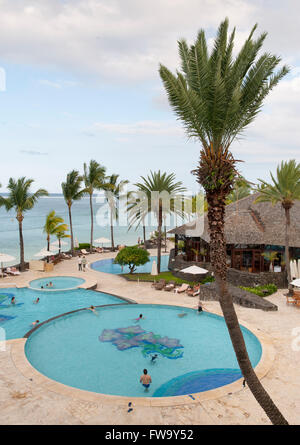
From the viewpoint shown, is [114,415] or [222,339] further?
[222,339]

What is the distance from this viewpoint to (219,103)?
28.6 feet

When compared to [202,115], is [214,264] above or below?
below

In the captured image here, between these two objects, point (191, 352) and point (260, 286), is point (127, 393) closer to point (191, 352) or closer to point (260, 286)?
point (191, 352)

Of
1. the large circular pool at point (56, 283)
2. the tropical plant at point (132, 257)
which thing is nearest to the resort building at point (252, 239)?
the tropical plant at point (132, 257)

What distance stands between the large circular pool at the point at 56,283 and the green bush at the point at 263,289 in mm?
13343

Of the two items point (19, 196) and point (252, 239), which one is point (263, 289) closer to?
point (252, 239)

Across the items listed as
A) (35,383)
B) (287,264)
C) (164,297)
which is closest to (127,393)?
(35,383)

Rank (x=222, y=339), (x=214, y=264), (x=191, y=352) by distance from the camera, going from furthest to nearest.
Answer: (x=222, y=339) → (x=191, y=352) → (x=214, y=264)

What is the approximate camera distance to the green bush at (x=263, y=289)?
72.2 feet

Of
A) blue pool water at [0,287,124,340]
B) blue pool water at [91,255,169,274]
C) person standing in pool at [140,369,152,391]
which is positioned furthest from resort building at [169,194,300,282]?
person standing in pool at [140,369,152,391]

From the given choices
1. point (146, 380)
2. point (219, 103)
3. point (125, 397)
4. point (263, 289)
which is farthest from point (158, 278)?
point (219, 103)
